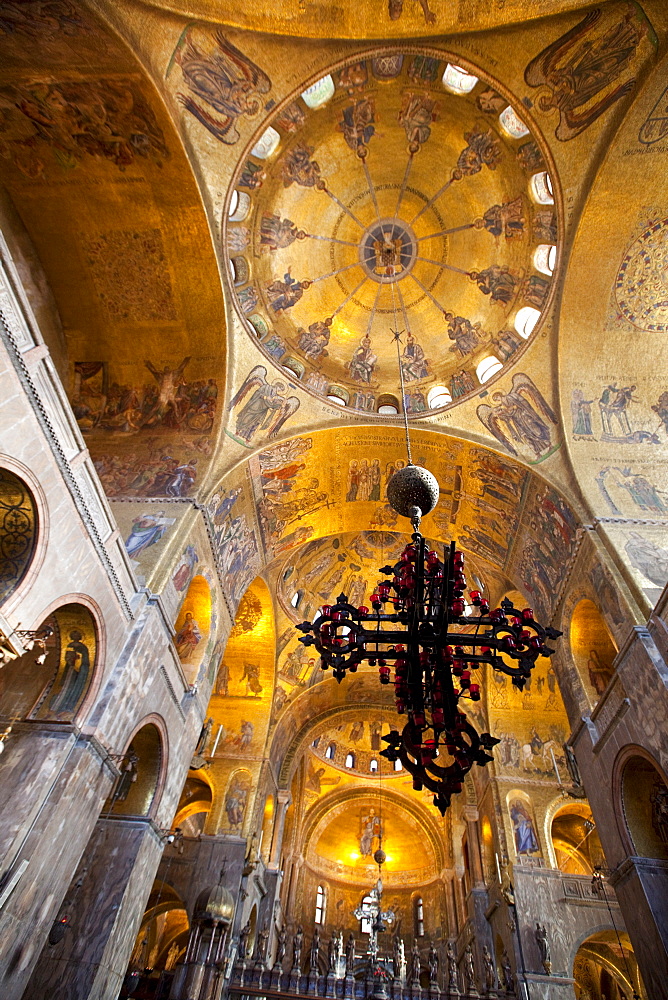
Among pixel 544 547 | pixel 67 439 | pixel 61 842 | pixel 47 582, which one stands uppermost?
pixel 544 547

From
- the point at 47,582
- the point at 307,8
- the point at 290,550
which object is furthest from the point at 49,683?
the point at 307,8

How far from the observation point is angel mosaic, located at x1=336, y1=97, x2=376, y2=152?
1084 centimetres

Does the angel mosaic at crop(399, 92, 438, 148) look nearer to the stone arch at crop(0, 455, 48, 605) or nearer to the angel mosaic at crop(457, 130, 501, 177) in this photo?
the angel mosaic at crop(457, 130, 501, 177)

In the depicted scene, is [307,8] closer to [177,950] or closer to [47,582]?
[47,582]

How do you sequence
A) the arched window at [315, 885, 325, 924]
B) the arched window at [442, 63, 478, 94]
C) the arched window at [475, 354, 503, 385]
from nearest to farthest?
the arched window at [442, 63, 478, 94] < the arched window at [475, 354, 503, 385] < the arched window at [315, 885, 325, 924]

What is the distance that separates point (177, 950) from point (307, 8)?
24.0 metres

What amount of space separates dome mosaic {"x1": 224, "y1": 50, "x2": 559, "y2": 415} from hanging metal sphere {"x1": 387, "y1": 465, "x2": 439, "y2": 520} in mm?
6428

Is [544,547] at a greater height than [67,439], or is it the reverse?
[544,547]

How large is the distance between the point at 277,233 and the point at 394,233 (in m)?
3.01

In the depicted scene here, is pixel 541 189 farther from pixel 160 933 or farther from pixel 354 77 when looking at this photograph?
pixel 160 933

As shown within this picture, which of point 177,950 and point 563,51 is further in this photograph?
point 177,950

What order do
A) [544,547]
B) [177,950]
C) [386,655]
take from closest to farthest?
[386,655], [544,547], [177,950]

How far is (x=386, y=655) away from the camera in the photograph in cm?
573

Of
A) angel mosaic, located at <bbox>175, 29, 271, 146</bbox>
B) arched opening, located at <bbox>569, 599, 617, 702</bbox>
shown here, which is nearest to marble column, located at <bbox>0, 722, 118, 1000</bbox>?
arched opening, located at <bbox>569, 599, 617, 702</bbox>
